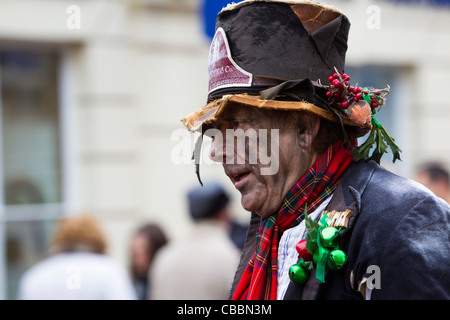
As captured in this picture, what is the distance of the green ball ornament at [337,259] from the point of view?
198 cm

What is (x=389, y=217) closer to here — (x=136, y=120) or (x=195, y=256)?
(x=195, y=256)

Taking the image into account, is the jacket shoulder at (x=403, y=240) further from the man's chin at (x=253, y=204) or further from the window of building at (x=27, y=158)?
the window of building at (x=27, y=158)

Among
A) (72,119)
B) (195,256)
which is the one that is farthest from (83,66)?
(195,256)

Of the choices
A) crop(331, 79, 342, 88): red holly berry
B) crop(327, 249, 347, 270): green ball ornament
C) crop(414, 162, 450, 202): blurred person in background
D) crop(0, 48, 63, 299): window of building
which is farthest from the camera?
crop(0, 48, 63, 299): window of building

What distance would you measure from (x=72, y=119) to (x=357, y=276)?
5072mm

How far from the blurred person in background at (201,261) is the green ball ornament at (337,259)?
6.64 feet

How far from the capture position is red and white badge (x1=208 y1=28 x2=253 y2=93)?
2.24 m

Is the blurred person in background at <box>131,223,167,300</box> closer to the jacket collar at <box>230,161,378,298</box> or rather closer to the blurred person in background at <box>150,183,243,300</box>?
the blurred person in background at <box>150,183,243,300</box>

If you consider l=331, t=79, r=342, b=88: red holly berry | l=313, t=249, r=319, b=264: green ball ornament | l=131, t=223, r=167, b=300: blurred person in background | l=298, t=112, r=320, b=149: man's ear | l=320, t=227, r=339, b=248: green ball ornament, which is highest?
l=331, t=79, r=342, b=88: red holly berry

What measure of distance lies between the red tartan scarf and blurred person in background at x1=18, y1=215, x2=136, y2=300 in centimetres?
191

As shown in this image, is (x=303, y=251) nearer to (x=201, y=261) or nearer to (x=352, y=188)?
(x=352, y=188)

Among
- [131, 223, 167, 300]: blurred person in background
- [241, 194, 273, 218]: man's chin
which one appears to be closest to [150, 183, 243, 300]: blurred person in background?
[131, 223, 167, 300]: blurred person in background
